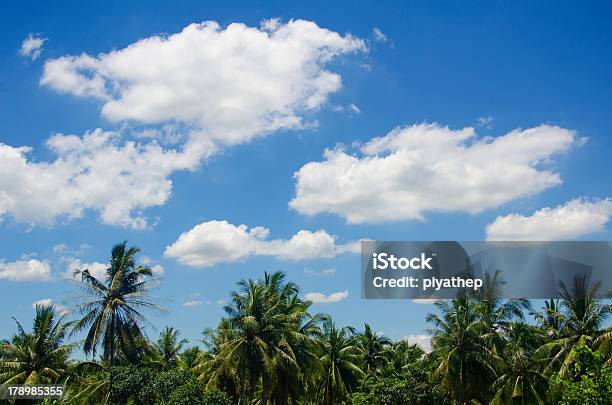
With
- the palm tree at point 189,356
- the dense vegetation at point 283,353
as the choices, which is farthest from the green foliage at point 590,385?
the palm tree at point 189,356

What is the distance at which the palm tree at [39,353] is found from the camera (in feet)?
139

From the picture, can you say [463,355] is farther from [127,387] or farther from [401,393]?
[127,387]

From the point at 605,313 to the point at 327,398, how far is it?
21284 mm

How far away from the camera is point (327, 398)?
51.4 m

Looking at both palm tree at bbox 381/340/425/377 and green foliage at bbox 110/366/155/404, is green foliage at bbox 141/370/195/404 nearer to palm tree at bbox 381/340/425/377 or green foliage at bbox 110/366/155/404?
green foliage at bbox 110/366/155/404

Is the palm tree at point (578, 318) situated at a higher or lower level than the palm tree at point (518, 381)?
higher

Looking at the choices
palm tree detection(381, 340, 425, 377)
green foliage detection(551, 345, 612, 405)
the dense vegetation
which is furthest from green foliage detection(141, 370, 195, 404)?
green foliage detection(551, 345, 612, 405)

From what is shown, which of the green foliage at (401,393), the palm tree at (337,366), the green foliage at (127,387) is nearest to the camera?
the green foliage at (127,387)

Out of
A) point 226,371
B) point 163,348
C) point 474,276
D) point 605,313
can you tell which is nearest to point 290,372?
point 226,371

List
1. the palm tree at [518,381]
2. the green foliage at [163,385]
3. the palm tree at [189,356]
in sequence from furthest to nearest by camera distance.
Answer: the palm tree at [189,356], the palm tree at [518,381], the green foliage at [163,385]

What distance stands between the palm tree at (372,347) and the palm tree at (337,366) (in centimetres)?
918

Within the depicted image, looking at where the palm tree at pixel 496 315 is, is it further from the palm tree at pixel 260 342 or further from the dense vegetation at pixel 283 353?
the palm tree at pixel 260 342

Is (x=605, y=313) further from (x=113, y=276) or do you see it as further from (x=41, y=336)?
(x=41, y=336)

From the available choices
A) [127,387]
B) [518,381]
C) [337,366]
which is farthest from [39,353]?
[518,381]
